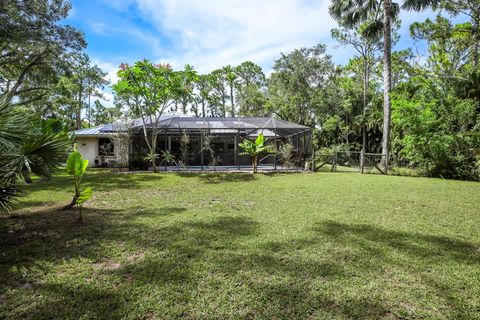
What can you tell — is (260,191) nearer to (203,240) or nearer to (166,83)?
(203,240)

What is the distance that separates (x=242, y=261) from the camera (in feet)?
10.8

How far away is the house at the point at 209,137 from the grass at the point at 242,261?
8.40 m

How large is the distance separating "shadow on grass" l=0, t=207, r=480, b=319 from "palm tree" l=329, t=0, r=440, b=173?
454 inches

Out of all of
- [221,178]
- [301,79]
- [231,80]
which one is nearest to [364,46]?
[301,79]

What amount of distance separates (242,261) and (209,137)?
36.7ft

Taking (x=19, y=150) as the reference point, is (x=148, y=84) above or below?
above

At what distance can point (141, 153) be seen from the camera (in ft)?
48.5

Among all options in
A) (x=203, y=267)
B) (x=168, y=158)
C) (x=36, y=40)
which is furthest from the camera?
(x=168, y=158)

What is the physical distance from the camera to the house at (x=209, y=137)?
47.9 feet

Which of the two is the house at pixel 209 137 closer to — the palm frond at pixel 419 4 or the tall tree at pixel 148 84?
the tall tree at pixel 148 84

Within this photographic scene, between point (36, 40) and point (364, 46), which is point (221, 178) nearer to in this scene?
point (36, 40)

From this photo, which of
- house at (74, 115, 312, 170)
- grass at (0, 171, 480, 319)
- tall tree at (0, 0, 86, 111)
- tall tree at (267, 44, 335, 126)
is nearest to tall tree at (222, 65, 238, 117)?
tall tree at (267, 44, 335, 126)

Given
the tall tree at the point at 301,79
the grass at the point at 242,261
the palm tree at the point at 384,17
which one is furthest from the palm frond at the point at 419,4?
the grass at the point at 242,261

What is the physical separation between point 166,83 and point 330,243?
10.1 m
